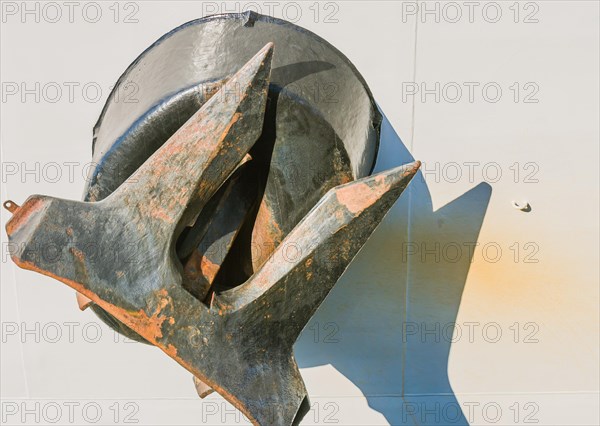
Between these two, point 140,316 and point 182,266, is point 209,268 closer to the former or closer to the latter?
point 182,266

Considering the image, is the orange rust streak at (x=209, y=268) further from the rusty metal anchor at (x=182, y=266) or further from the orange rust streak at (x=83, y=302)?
the orange rust streak at (x=83, y=302)

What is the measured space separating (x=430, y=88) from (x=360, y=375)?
83 cm

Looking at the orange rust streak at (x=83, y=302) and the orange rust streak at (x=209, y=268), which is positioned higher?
the orange rust streak at (x=209, y=268)

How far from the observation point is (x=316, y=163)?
3.68 ft

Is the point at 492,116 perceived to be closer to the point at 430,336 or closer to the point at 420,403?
the point at 430,336

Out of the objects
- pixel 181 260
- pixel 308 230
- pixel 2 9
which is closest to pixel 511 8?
pixel 308 230

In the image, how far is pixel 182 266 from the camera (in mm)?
1096

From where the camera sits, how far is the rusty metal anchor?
99 cm

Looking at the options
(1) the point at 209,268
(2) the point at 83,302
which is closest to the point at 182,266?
(1) the point at 209,268

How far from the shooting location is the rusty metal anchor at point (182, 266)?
99cm

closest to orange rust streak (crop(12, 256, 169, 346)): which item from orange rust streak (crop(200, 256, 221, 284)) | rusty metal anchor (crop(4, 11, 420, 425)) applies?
rusty metal anchor (crop(4, 11, 420, 425))

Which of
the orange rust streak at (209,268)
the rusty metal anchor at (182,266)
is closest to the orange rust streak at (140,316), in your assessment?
Result: the rusty metal anchor at (182,266)

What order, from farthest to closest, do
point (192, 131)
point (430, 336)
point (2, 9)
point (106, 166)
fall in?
point (430, 336), point (2, 9), point (106, 166), point (192, 131)

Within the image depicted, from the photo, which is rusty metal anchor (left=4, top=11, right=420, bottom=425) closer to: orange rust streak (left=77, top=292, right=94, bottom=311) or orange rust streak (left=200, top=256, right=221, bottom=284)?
orange rust streak (left=200, top=256, right=221, bottom=284)
